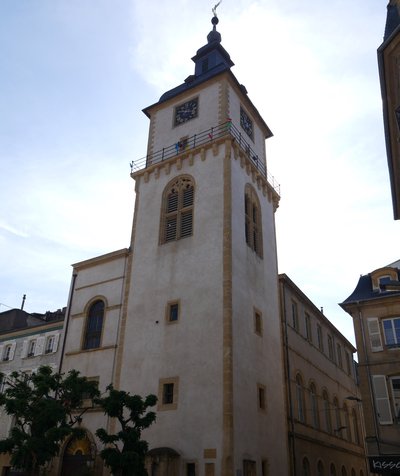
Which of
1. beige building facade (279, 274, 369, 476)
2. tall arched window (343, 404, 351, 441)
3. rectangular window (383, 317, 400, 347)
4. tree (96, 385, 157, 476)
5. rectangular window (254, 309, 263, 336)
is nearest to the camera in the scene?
tree (96, 385, 157, 476)

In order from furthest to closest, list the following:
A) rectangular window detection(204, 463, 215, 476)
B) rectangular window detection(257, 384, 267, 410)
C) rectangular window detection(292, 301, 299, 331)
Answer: rectangular window detection(292, 301, 299, 331) < rectangular window detection(257, 384, 267, 410) < rectangular window detection(204, 463, 215, 476)

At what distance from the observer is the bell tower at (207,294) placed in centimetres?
2348

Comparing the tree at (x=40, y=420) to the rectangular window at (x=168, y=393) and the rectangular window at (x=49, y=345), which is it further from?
the rectangular window at (x=49, y=345)

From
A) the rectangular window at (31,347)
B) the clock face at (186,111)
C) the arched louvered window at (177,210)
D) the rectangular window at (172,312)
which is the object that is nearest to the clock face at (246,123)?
the clock face at (186,111)

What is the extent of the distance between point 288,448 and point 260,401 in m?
3.81

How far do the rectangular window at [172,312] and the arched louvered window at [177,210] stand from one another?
14.0 feet

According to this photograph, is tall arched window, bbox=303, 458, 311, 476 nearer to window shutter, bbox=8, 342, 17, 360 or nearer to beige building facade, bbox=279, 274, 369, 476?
beige building facade, bbox=279, 274, 369, 476

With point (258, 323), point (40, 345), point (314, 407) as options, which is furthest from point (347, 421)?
point (40, 345)

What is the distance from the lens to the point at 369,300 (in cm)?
2861

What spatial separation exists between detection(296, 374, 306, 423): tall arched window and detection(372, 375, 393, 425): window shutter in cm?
633

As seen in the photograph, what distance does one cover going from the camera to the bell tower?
23484 millimetres

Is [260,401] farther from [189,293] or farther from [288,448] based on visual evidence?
[189,293]

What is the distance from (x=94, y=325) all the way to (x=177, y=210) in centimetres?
888

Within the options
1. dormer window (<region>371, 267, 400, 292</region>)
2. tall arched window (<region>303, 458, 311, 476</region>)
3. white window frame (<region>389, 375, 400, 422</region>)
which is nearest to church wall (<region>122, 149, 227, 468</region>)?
white window frame (<region>389, 375, 400, 422</region>)
